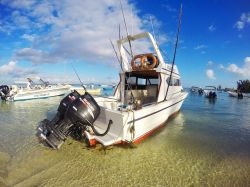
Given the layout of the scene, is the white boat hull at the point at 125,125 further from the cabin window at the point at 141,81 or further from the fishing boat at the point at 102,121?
the cabin window at the point at 141,81

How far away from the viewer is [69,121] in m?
5.38

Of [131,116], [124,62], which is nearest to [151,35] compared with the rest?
[124,62]

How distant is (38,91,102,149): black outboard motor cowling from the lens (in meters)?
5.23

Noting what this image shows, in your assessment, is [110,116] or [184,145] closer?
[110,116]

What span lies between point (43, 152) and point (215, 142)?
668cm

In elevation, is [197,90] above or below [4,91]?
above

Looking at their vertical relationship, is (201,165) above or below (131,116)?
below

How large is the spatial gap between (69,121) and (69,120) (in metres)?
0.03

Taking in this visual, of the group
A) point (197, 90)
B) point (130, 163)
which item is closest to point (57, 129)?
point (130, 163)

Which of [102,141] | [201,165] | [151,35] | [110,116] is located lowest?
[201,165]

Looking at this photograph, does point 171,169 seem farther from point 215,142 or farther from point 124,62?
point 124,62

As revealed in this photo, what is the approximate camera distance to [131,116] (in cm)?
567

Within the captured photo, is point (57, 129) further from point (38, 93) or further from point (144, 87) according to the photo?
point (38, 93)

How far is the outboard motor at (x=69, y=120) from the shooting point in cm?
523
